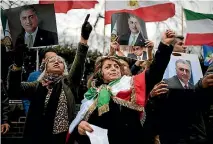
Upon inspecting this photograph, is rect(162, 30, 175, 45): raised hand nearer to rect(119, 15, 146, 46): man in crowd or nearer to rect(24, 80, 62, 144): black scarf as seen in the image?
rect(24, 80, 62, 144): black scarf

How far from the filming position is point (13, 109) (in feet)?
17.3

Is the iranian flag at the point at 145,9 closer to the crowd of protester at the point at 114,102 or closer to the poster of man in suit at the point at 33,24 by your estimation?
the poster of man in suit at the point at 33,24

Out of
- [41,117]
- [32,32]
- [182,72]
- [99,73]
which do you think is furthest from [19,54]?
[182,72]

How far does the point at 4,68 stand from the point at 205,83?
6.63 ft

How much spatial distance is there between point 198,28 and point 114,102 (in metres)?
3.47

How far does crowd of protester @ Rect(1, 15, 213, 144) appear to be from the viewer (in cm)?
308

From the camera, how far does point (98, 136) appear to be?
3031 mm

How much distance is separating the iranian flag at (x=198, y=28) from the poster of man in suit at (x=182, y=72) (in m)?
1.57

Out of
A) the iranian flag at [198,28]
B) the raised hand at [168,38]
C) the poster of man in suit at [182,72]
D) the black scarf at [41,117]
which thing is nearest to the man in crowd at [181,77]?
the poster of man in suit at [182,72]

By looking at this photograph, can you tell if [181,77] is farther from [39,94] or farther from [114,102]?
[39,94]

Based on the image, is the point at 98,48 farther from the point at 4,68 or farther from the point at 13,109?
the point at 4,68

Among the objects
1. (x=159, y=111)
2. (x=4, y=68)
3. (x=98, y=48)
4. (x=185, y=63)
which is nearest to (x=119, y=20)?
(x=185, y=63)

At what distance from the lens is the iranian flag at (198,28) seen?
6.09 metres

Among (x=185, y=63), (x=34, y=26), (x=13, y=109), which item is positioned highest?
(x=34, y=26)
